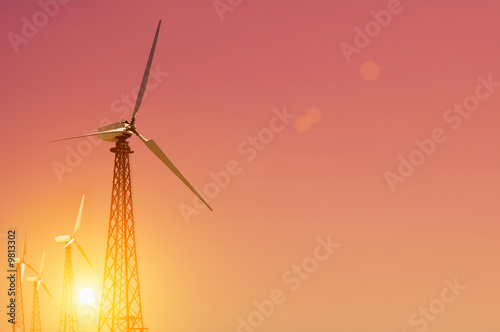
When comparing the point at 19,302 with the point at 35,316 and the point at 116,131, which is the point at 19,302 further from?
the point at 116,131

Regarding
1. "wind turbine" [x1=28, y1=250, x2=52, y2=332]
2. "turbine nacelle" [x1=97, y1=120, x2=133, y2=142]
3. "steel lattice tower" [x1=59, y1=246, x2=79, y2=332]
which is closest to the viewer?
"turbine nacelle" [x1=97, y1=120, x2=133, y2=142]

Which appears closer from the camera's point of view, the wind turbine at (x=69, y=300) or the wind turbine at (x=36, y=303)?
the wind turbine at (x=69, y=300)

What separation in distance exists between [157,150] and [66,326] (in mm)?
22677

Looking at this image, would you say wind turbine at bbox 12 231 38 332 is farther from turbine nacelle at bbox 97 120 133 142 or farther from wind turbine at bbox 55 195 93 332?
turbine nacelle at bbox 97 120 133 142

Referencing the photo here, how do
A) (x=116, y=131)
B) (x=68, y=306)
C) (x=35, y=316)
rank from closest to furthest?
(x=116, y=131) < (x=68, y=306) < (x=35, y=316)

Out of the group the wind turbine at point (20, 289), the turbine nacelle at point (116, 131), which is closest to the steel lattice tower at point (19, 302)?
the wind turbine at point (20, 289)

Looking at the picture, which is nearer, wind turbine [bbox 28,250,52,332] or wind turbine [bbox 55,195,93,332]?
wind turbine [bbox 55,195,93,332]

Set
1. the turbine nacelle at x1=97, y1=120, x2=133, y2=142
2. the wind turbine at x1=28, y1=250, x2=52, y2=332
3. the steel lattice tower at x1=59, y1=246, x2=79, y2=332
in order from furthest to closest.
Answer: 1. the wind turbine at x1=28, y1=250, x2=52, y2=332
2. the steel lattice tower at x1=59, y1=246, x2=79, y2=332
3. the turbine nacelle at x1=97, y1=120, x2=133, y2=142

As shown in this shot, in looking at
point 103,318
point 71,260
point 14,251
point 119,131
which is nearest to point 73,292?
point 71,260

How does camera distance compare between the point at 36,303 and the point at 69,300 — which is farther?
the point at 36,303

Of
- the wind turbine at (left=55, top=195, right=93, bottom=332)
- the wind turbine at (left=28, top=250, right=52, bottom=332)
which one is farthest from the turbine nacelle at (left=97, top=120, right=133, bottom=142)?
the wind turbine at (left=28, top=250, right=52, bottom=332)

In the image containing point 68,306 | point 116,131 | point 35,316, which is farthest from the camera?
point 35,316

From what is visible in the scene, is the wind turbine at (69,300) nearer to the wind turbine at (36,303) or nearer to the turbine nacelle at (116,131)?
the wind turbine at (36,303)

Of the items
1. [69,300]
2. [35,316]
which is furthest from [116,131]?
[35,316]
